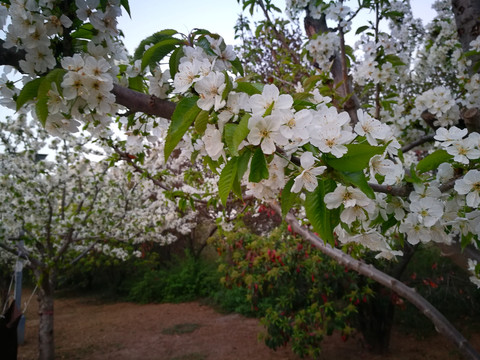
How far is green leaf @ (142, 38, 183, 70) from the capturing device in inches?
38.1

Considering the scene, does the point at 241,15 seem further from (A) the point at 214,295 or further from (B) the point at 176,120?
(A) the point at 214,295

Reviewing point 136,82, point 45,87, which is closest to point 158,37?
point 136,82

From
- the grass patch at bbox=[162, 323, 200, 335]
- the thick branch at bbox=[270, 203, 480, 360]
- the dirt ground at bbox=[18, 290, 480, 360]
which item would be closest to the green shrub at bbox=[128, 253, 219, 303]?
the dirt ground at bbox=[18, 290, 480, 360]

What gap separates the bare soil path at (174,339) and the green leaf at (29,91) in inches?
200

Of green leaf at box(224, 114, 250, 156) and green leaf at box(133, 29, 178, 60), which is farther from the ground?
green leaf at box(133, 29, 178, 60)

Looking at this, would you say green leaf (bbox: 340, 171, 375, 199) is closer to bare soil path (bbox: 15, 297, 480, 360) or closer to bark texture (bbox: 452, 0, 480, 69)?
bark texture (bbox: 452, 0, 480, 69)

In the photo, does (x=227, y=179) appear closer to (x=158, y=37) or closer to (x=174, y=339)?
(x=158, y=37)

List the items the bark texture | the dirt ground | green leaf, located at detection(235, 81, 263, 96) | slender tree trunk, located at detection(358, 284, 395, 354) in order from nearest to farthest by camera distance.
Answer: green leaf, located at detection(235, 81, 263, 96) → the bark texture → slender tree trunk, located at detection(358, 284, 395, 354) → the dirt ground

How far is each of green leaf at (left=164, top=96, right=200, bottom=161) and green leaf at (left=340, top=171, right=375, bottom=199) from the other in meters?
0.37

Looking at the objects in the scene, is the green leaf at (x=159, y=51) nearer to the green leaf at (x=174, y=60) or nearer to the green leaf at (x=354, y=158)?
the green leaf at (x=174, y=60)

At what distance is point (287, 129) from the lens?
2.28ft

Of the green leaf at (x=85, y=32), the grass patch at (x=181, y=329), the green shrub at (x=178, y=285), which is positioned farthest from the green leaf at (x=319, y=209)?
the green shrub at (x=178, y=285)

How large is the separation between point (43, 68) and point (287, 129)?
742mm

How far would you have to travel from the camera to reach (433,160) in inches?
38.0
